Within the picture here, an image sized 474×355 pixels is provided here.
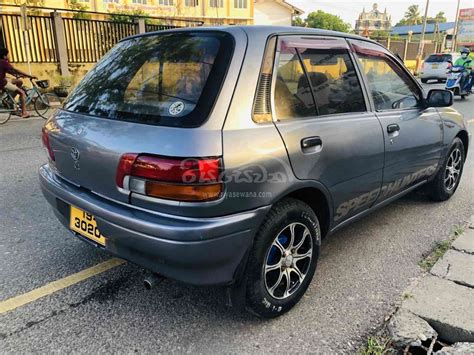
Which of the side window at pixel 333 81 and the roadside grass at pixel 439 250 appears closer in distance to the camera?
the side window at pixel 333 81

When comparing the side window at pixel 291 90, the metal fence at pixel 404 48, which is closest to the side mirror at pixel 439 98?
the side window at pixel 291 90

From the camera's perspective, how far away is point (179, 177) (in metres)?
2.00

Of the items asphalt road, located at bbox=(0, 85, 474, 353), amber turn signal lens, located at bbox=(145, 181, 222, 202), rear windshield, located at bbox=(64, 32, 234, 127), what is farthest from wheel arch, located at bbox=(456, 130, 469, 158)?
amber turn signal lens, located at bbox=(145, 181, 222, 202)

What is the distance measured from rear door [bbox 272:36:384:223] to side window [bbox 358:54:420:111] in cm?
22

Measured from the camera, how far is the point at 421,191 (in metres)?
4.54

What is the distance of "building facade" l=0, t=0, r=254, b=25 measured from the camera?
1144 inches

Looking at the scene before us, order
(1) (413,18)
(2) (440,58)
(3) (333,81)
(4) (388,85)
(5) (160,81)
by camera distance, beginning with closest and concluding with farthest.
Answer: (5) (160,81), (3) (333,81), (4) (388,85), (2) (440,58), (1) (413,18)

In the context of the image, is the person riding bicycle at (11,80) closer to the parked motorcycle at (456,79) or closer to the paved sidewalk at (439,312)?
the paved sidewalk at (439,312)

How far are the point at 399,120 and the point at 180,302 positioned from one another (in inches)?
87.3

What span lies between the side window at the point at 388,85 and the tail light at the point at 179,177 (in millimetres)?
1751

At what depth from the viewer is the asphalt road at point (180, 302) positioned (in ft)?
7.59

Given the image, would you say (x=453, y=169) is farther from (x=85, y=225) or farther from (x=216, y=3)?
(x=216, y=3)

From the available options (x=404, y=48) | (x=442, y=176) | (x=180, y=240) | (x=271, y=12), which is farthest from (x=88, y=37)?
(x=271, y=12)

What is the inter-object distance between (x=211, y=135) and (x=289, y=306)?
1.23 meters
